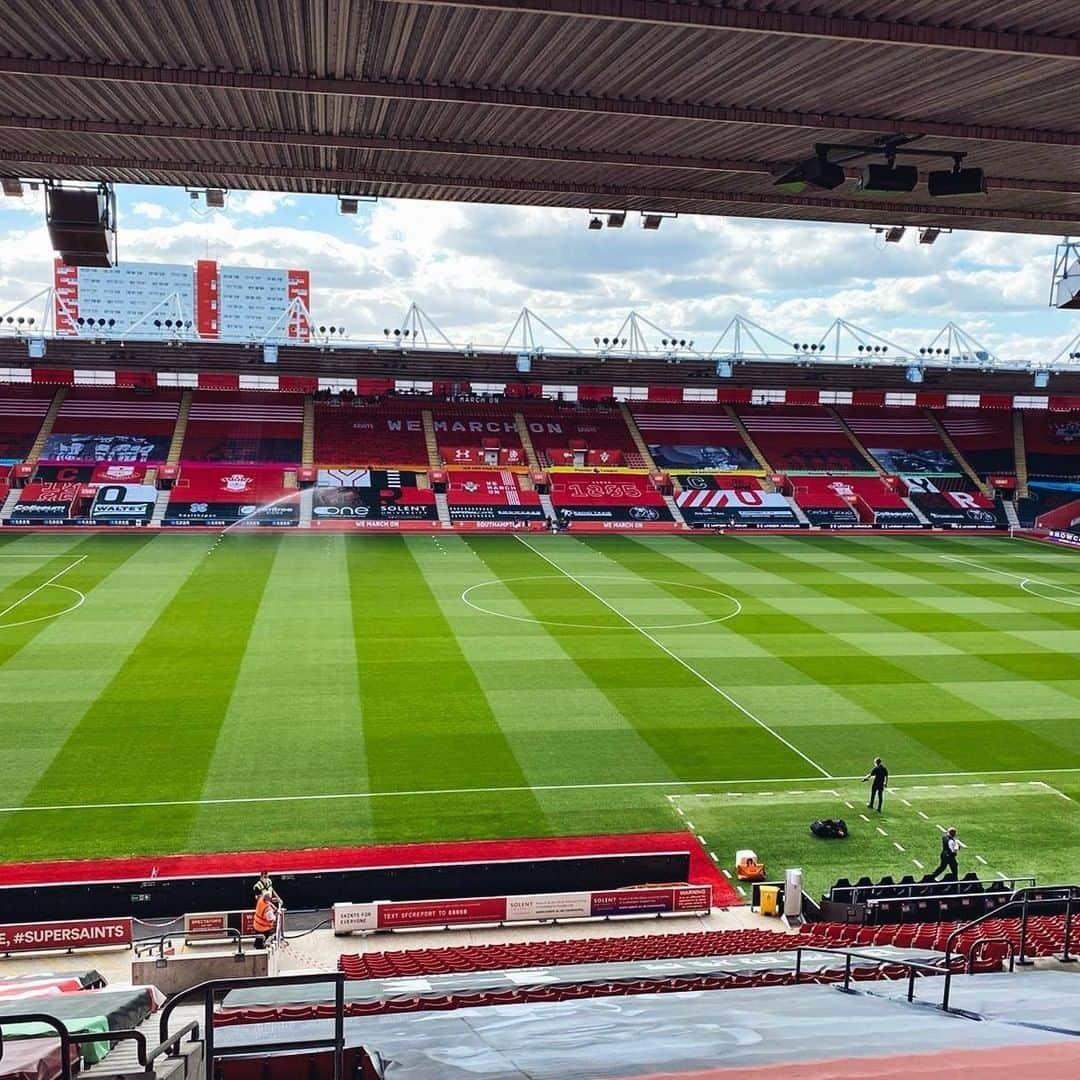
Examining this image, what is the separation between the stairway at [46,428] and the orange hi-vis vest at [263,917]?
46.9 m

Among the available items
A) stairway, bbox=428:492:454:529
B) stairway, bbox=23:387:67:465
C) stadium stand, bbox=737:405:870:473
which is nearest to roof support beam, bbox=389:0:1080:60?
stairway, bbox=428:492:454:529

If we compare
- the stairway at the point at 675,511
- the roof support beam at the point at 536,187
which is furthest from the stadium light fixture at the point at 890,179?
the stairway at the point at 675,511

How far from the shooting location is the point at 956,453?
6550cm

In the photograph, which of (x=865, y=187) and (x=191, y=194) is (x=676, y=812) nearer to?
(x=865, y=187)

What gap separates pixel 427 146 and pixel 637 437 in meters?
47.4

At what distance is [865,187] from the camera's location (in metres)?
16.2

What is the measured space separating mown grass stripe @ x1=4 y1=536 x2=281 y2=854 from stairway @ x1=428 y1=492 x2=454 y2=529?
20.2 m

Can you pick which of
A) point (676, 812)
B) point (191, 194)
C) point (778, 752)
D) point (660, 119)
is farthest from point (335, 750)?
point (660, 119)

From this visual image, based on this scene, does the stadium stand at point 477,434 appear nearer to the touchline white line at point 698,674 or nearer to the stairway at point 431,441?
the stairway at point 431,441

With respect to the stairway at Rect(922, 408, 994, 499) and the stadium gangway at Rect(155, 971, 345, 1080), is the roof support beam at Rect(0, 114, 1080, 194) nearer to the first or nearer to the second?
the stadium gangway at Rect(155, 971, 345, 1080)

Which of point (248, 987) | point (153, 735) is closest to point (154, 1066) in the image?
point (248, 987)

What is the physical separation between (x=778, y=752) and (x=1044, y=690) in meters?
9.01

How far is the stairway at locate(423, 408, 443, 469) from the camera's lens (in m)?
58.5

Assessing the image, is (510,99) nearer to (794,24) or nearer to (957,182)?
(794,24)
